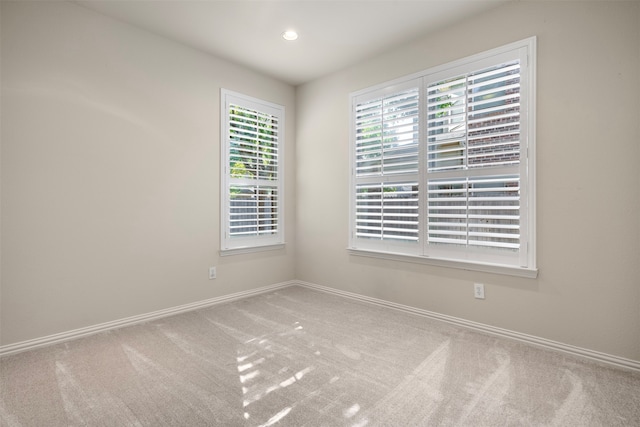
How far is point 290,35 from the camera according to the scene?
3.02 metres

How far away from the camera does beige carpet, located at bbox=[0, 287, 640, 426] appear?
5.35 feet

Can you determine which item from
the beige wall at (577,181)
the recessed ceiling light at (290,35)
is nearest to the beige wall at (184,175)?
the beige wall at (577,181)

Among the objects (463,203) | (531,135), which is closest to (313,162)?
(463,203)

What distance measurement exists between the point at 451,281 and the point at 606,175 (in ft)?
4.42

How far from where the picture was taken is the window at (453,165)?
98.7 inches

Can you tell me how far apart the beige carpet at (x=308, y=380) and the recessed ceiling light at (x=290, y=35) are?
2.66 meters

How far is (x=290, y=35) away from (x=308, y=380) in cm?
288

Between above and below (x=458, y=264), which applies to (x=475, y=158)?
above

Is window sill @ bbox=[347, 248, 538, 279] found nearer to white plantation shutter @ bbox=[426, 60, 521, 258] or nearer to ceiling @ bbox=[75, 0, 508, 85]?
white plantation shutter @ bbox=[426, 60, 521, 258]

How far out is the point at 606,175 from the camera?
2.17 meters

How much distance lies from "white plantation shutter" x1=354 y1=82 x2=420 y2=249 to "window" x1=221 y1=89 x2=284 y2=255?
1.05 meters

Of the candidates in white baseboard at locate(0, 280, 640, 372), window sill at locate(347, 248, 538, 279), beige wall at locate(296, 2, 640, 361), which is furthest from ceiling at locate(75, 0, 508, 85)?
white baseboard at locate(0, 280, 640, 372)

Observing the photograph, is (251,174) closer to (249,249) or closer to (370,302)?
(249,249)

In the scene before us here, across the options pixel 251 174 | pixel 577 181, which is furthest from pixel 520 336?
pixel 251 174
